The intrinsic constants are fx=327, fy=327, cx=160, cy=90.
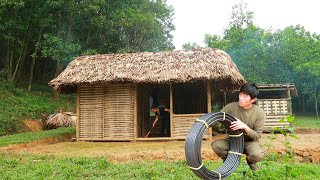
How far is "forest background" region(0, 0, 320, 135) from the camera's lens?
18.8m

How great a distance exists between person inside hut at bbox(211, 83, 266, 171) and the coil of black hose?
0.12 m

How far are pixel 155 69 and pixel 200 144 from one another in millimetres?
7423

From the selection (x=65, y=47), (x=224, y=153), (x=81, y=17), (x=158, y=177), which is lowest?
(x=158, y=177)

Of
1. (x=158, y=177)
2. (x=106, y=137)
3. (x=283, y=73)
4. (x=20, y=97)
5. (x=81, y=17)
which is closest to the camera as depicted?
(x=158, y=177)

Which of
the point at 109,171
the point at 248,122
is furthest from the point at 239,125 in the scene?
the point at 109,171

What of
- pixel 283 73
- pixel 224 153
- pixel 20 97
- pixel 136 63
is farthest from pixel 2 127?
pixel 283 73

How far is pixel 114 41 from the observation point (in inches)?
923

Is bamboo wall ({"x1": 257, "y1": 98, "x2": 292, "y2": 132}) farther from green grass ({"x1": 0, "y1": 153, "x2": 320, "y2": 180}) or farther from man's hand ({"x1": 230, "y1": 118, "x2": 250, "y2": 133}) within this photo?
man's hand ({"x1": 230, "y1": 118, "x2": 250, "y2": 133})

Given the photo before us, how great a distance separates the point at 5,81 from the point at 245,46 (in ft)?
56.3

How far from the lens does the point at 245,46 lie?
83.5 feet

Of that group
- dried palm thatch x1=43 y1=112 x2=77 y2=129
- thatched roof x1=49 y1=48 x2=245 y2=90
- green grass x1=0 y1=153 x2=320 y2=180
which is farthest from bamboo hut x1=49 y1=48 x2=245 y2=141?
dried palm thatch x1=43 y1=112 x2=77 y2=129

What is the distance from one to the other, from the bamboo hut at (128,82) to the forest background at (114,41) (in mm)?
7296

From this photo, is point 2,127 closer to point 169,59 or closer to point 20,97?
point 20,97

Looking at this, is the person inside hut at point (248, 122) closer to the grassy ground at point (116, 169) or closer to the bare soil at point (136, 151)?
the grassy ground at point (116, 169)
